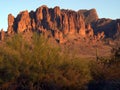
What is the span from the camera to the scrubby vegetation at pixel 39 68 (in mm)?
26906

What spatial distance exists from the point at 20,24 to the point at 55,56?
132m

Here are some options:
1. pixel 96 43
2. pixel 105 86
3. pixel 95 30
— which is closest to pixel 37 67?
pixel 105 86

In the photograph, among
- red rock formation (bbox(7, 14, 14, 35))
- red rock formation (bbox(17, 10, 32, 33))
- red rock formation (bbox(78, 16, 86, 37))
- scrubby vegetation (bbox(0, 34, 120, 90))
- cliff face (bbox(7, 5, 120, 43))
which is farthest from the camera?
red rock formation (bbox(78, 16, 86, 37))

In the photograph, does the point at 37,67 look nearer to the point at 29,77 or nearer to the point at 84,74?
the point at 29,77

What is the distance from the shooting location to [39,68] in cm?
2698

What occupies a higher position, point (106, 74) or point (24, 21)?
point (24, 21)

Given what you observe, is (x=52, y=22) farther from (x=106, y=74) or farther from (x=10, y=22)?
(x=106, y=74)

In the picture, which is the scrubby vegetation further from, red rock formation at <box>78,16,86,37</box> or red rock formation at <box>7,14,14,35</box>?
red rock formation at <box>78,16,86,37</box>

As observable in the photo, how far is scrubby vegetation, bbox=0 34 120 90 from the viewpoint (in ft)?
88.3

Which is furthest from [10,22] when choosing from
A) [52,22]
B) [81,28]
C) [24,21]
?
[81,28]

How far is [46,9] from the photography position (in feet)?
547

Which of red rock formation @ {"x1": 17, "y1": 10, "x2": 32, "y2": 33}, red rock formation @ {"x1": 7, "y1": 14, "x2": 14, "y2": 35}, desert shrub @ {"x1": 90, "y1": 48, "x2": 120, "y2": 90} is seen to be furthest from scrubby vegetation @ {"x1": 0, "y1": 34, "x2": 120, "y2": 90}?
red rock formation @ {"x1": 17, "y1": 10, "x2": 32, "y2": 33}

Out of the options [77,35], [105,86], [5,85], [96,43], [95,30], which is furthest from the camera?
[95,30]

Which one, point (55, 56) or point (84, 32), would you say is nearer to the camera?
point (55, 56)
